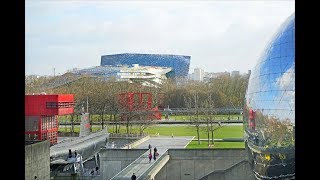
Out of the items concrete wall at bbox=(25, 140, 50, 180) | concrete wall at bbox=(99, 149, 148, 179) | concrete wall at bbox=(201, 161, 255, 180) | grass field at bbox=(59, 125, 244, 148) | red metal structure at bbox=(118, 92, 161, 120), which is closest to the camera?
concrete wall at bbox=(25, 140, 50, 180)

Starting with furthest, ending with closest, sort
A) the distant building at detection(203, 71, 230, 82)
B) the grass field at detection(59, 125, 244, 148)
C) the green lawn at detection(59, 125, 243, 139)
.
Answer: the distant building at detection(203, 71, 230, 82)
the green lawn at detection(59, 125, 243, 139)
the grass field at detection(59, 125, 244, 148)

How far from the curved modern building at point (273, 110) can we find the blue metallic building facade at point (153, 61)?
34.2 m

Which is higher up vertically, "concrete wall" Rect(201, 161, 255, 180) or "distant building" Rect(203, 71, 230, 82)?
"distant building" Rect(203, 71, 230, 82)

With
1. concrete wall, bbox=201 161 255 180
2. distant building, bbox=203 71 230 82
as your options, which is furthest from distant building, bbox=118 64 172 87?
concrete wall, bbox=201 161 255 180

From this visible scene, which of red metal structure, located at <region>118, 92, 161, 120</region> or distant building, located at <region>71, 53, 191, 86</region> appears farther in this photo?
distant building, located at <region>71, 53, 191, 86</region>

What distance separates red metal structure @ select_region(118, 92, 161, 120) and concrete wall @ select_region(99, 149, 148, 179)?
1168 cm

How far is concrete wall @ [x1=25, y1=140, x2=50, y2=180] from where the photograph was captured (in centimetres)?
772

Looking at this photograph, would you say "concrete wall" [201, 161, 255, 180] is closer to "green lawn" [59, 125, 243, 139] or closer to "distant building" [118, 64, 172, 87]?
"green lawn" [59, 125, 243, 139]

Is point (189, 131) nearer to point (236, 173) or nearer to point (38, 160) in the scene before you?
point (236, 173)

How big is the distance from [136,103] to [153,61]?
16.5 meters

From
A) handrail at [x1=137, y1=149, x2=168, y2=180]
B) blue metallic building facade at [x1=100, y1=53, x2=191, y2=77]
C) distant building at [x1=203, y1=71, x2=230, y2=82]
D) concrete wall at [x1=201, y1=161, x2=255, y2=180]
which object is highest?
blue metallic building facade at [x1=100, y1=53, x2=191, y2=77]

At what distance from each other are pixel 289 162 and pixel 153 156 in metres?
6.58

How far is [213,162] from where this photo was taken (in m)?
12.9
